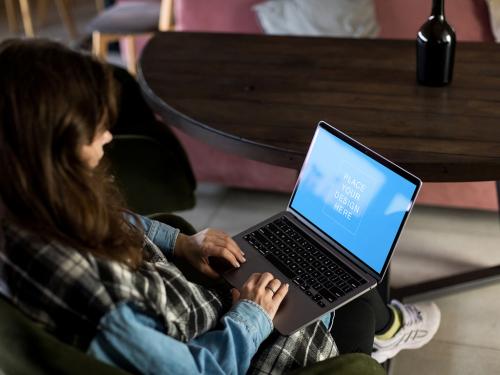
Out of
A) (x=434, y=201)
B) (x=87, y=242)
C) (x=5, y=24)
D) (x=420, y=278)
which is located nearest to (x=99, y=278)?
(x=87, y=242)

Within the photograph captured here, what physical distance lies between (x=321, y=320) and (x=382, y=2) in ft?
5.15

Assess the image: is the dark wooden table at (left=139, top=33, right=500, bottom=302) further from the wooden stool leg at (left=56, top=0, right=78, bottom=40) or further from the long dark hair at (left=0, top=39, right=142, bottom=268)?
the wooden stool leg at (left=56, top=0, right=78, bottom=40)

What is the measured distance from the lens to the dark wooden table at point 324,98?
156 centimetres

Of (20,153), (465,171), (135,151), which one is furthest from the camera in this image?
(135,151)

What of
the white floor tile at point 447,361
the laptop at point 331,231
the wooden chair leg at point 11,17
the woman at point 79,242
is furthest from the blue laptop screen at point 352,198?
the wooden chair leg at point 11,17

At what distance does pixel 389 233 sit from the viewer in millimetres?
1347

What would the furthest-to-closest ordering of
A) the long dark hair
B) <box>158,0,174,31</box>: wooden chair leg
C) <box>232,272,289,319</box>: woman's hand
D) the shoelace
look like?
<box>158,0,174,31</box>: wooden chair leg
the shoelace
<box>232,272,289,319</box>: woman's hand
the long dark hair

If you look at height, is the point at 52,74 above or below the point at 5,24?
above

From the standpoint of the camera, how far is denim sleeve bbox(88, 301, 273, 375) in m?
1.03

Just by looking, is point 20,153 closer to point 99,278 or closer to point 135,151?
point 99,278

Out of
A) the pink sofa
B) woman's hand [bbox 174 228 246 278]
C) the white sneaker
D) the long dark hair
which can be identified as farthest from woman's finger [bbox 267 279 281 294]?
the pink sofa

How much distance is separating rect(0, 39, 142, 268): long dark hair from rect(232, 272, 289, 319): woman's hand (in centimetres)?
32

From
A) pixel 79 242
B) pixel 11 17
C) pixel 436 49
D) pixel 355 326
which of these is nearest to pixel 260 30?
pixel 436 49

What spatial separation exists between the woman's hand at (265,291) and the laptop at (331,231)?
0.03 meters
